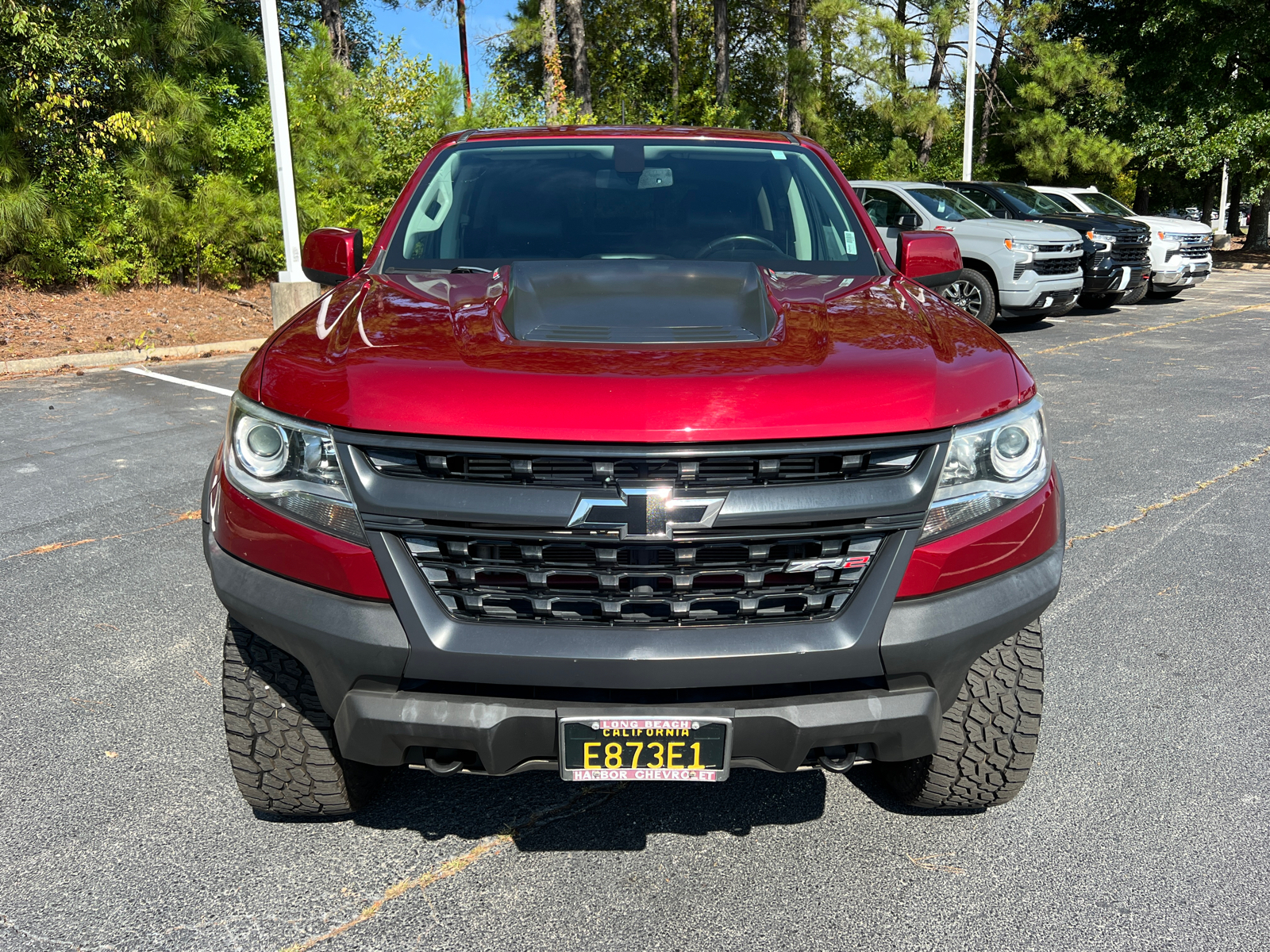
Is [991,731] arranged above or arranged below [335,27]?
below

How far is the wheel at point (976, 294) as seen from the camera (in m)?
12.6

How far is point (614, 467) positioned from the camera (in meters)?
2.04

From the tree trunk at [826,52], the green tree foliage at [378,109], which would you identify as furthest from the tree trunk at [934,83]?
the tree trunk at [826,52]

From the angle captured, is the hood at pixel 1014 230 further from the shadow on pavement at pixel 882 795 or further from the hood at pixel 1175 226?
the shadow on pavement at pixel 882 795

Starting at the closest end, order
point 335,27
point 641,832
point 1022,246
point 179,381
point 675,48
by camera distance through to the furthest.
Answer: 1. point 641,832
2. point 179,381
3. point 1022,246
4. point 335,27
5. point 675,48

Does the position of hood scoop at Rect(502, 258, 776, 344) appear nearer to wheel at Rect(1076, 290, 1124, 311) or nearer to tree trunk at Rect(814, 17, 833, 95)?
wheel at Rect(1076, 290, 1124, 311)

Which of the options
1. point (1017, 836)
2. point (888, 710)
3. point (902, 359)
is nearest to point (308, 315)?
point (902, 359)

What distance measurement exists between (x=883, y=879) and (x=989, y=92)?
1173 inches

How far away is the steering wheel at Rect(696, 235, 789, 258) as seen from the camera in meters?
3.40

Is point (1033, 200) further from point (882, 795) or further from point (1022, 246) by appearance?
point (882, 795)

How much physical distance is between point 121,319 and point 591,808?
1195 cm

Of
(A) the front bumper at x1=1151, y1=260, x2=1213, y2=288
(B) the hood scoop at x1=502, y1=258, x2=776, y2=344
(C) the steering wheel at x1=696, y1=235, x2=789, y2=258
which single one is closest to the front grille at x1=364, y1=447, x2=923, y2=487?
(B) the hood scoop at x1=502, y1=258, x2=776, y2=344

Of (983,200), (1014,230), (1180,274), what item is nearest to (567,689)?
(1014,230)

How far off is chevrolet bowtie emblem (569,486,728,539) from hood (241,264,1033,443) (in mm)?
112
